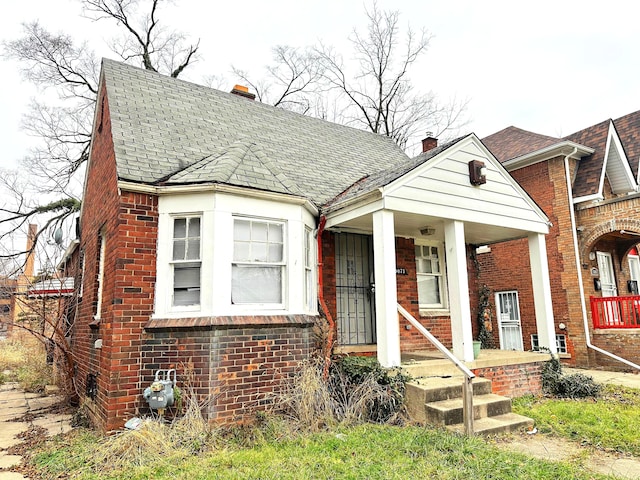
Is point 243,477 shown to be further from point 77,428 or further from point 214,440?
point 77,428

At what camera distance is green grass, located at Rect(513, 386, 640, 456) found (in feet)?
16.5

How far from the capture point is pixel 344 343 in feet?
28.1

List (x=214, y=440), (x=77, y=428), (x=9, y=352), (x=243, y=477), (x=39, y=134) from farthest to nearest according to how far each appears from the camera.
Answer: (x=39, y=134), (x=9, y=352), (x=77, y=428), (x=214, y=440), (x=243, y=477)

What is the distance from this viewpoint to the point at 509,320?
14.2m

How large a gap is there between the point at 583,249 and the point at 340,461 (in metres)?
11.3

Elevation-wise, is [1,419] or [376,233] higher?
[376,233]

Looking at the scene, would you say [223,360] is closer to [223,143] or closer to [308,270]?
[308,270]

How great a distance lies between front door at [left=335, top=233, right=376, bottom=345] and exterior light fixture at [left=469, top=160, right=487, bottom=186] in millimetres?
2611

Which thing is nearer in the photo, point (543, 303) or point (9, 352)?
point (543, 303)

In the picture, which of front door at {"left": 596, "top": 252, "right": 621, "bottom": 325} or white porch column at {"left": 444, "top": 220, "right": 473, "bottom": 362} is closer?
white porch column at {"left": 444, "top": 220, "right": 473, "bottom": 362}

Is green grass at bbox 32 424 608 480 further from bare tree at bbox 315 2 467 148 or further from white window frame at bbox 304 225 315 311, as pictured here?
bare tree at bbox 315 2 467 148

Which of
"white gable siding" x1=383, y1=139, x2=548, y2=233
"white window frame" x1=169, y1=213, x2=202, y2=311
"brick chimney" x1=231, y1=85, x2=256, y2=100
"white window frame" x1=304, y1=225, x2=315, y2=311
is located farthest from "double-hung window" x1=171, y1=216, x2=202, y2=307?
"brick chimney" x1=231, y1=85, x2=256, y2=100

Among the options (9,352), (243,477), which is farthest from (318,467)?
(9,352)

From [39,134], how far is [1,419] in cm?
1570
